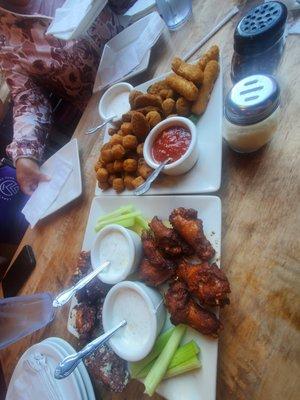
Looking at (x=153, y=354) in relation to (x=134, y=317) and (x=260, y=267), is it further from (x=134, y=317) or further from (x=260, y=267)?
(x=260, y=267)

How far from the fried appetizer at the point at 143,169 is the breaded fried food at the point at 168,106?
0.23 meters

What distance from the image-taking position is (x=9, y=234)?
7.89ft

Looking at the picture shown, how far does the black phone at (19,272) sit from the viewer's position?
161cm

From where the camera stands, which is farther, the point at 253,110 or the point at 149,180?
the point at 149,180

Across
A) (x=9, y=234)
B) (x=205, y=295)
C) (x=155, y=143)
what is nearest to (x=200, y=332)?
(x=205, y=295)

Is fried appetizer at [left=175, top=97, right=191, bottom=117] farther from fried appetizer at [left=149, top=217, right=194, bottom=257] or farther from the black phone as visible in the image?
the black phone

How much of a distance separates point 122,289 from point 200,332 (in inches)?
11.3

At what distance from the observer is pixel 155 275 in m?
1.11

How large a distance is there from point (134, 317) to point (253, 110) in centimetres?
76

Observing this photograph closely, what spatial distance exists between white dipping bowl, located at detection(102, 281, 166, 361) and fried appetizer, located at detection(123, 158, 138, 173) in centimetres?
51

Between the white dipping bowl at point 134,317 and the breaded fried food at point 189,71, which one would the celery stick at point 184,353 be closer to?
the white dipping bowl at point 134,317

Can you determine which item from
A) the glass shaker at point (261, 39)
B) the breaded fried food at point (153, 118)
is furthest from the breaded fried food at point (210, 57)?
the breaded fried food at point (153, 118)

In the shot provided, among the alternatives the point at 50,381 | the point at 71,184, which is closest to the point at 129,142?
the point at 71,184

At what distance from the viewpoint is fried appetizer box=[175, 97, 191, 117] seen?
1344 millimetres
